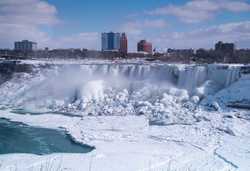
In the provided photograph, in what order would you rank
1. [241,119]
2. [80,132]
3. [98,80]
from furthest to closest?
[98,80], [241,119], [80,132]

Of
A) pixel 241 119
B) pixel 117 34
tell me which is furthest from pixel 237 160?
pixel 117 34

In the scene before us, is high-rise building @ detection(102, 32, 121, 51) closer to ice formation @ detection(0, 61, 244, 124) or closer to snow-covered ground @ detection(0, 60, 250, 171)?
ice formation @ detection(0, 61, 244, 124)

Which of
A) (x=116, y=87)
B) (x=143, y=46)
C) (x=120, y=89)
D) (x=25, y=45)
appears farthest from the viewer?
(x=25, y=45)

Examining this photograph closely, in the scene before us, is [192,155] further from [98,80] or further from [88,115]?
[98,80]

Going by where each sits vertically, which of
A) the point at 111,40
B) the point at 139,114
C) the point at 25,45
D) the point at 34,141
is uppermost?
the point at 111,40

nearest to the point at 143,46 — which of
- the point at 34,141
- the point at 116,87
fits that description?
the point at 116,87

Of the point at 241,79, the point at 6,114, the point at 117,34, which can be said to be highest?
the point at 117,34

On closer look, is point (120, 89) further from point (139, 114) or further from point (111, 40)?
point (111, 40)
